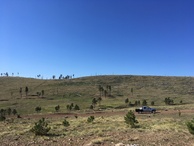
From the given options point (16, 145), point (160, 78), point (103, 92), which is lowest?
point (16, 145)

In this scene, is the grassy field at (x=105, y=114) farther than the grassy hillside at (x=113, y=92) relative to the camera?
No

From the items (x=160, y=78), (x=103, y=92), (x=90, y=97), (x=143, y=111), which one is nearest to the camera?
(x=143, y=111)

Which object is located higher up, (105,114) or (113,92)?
(113,92)

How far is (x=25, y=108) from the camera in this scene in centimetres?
8638

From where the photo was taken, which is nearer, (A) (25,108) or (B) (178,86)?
(A) (25,108)

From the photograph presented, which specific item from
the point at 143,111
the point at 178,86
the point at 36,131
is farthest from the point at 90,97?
the point at 36,131

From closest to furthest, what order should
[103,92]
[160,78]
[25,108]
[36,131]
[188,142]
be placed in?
[188,142]
[36,131]
[25,108]
[103,92]
[160,78]

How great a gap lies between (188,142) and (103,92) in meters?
103

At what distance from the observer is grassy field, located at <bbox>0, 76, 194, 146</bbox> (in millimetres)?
15570

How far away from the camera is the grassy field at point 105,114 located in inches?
613

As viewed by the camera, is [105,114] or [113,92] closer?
[105,114]

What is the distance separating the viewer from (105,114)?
149ft

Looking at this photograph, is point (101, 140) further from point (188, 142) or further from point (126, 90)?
point (126, 90)

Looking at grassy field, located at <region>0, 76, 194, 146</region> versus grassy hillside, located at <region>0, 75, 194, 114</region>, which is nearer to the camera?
grassy field, located at <region>0, 76, 194, 146</region>
